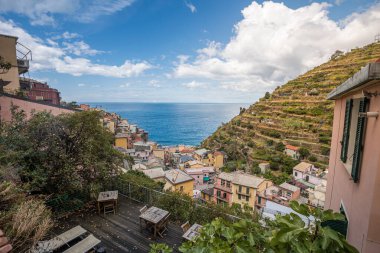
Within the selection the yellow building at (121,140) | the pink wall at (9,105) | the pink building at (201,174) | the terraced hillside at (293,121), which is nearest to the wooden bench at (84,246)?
the pink wall at (9,105)

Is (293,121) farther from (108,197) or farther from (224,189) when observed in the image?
(108,197)

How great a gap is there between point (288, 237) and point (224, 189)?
88.7 feet

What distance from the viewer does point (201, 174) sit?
38.6 metres

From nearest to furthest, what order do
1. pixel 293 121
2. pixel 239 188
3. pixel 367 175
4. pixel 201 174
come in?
1. pixel 367 175
2. pixel 239 188
3. pixel 201 174
4. pixel 293 121

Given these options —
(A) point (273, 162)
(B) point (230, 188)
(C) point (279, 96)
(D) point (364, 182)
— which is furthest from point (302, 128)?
(D) point (364, 182)

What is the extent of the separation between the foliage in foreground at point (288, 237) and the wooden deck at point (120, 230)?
5.92 m

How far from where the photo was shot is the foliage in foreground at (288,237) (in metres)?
1.33

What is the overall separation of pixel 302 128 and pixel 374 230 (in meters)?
51.5

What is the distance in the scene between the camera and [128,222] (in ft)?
26.3

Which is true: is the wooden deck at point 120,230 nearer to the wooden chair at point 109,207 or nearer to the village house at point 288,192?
the wooden chair at point 109,207

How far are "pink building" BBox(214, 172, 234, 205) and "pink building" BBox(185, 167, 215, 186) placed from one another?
10272mm

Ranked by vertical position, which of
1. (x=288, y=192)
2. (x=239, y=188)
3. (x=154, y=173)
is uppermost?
(x=154, y=173)

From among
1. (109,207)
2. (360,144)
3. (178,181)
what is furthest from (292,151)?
(360,144)

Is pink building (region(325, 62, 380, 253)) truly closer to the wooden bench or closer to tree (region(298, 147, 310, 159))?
the wooden bench
